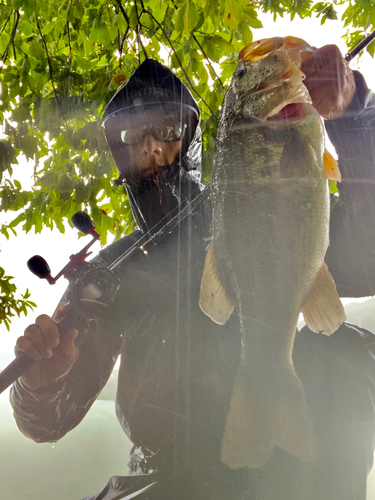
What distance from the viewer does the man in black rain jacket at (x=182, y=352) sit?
0.50m

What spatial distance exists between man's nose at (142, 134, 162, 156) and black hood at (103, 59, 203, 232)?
5cm

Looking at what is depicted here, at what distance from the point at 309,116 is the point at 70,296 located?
17.5 inches

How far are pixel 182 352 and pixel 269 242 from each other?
0.35 meters

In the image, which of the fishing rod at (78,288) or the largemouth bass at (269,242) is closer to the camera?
the largemouth bass at (269,242)

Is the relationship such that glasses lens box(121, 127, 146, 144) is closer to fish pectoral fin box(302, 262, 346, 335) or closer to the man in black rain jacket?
the man in black rain jacket

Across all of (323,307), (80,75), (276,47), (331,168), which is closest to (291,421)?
(323,307)

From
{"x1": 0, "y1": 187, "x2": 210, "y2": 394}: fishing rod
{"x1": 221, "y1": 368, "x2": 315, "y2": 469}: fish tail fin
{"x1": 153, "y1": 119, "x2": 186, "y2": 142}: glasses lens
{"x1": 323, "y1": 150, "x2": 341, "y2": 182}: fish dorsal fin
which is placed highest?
{"x1": 153, "y1": 119, "x2": 186, "y2": 142}: glasses lens

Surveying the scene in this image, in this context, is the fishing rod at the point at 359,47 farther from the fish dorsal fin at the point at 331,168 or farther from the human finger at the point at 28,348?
the human finger at the point at 28,348

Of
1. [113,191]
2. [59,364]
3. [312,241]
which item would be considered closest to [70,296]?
[59,364]

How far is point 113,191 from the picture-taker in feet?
4.40

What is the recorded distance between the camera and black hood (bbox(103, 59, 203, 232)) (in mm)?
812

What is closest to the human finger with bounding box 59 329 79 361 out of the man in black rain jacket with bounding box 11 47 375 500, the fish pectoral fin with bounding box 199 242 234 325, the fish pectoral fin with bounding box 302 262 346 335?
the man in black rain jacket with bounding box 11 47 375 500

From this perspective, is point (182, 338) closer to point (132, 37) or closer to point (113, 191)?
point (113, 191)

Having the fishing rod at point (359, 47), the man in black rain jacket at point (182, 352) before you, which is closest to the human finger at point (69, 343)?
the man in black rain jacket at point (182, 352)
